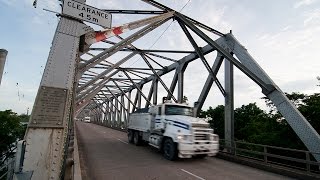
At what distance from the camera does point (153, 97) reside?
112 feet

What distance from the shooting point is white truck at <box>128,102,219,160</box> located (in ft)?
43.4

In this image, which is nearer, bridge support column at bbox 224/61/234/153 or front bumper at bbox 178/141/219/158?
front bumper at bbox 178/141/219/158

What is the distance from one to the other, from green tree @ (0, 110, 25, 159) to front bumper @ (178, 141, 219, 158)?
33.8 metres

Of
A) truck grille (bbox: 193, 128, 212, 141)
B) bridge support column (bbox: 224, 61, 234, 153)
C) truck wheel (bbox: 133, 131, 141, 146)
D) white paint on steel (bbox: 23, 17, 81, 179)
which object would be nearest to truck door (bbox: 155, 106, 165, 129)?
truck grille (bbox: 193, 128, 212, 141)

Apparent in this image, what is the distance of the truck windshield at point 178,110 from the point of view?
1575 centimetres

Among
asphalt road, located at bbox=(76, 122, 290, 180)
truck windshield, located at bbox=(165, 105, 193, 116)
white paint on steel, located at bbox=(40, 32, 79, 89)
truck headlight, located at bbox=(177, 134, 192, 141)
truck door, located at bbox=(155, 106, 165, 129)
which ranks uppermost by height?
white paint on steel, located at bbox=(40, 32, 79, 89)

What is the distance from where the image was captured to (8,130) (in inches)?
1591

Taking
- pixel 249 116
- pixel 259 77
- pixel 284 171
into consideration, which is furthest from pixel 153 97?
pixel 284 171

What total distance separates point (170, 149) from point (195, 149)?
1398 mm

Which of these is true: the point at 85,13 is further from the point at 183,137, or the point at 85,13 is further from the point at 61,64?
the point at 183,137

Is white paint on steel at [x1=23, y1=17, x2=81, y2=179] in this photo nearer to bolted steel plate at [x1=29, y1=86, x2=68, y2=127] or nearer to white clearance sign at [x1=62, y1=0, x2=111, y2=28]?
bolted steel plate at [x1=29, y1=86, x2=68, y2=127]

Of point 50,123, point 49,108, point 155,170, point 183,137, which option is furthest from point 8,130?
point 50,123

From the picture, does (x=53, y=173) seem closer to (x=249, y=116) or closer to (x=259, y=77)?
(x=259, y=77)

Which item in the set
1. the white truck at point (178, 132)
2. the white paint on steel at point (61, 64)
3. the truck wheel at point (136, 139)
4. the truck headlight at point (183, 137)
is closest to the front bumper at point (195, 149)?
the white truck at point (178, 132)
